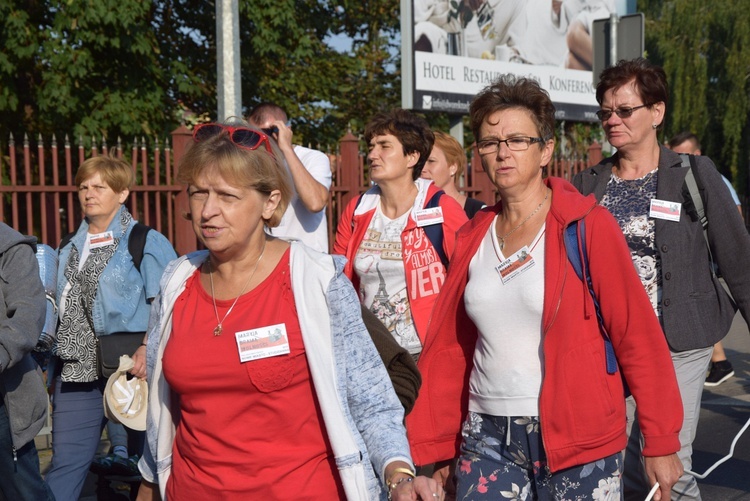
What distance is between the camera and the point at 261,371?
2521 millimetres

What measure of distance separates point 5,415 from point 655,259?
2.58 meters

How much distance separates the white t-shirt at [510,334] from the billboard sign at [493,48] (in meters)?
9.85

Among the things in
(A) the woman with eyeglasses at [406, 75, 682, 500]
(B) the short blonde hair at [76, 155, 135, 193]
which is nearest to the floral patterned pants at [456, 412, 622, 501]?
(A) the woman with eyeglasses at [406, 75, 682, 500]

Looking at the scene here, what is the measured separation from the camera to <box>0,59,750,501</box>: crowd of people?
2.54m

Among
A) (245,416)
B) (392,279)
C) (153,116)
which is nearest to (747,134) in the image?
(153,116)

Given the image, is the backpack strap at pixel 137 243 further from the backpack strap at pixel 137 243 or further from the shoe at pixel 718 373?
the shoe at pixel 718 373

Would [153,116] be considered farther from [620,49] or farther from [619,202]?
[619,202]

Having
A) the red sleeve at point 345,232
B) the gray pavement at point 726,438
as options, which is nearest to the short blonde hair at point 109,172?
the red sleeve at point 345,232

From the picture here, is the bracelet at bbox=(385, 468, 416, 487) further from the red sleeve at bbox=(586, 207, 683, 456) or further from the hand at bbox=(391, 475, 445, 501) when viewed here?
the red sleeve at bbox=(586, 207, 683, 456)

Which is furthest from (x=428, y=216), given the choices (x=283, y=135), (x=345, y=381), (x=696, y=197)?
(x=345, y=381)

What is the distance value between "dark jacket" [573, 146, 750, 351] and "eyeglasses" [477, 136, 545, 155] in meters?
0.86

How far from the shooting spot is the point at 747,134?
98.1ft

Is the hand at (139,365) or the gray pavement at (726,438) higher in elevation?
the hand at (139,365)

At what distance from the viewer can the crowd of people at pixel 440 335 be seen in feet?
8.34
